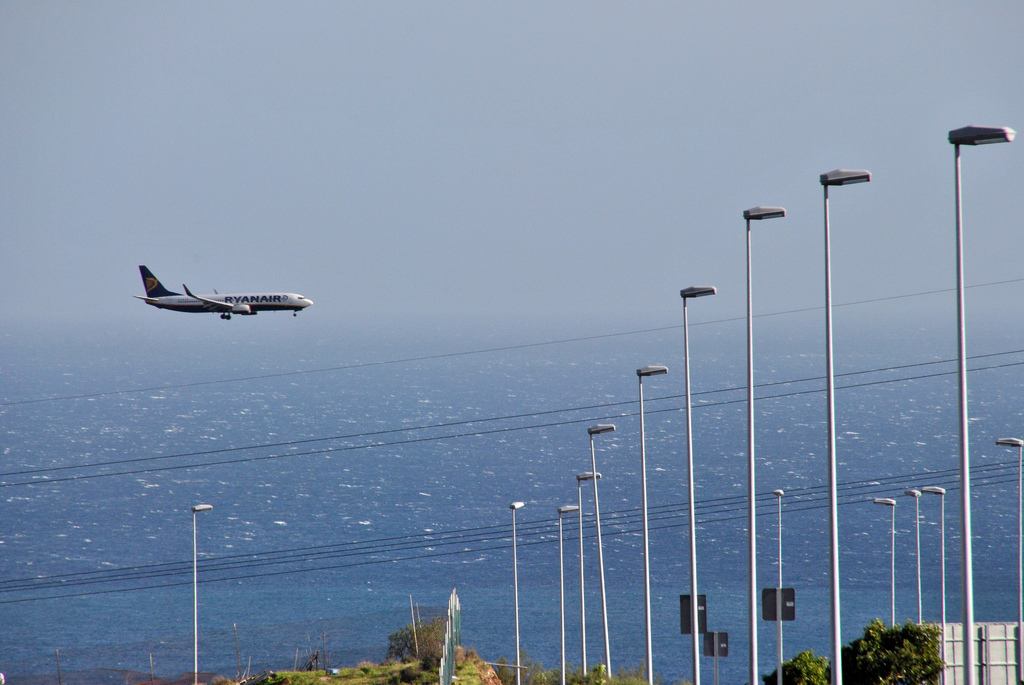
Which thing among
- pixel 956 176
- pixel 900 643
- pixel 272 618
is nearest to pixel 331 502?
pixel 272 618

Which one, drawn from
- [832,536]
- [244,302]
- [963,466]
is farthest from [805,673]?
[244,302]

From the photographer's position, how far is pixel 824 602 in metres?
116

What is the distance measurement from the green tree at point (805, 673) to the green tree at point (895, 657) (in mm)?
1045

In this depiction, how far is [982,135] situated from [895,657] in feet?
68.6

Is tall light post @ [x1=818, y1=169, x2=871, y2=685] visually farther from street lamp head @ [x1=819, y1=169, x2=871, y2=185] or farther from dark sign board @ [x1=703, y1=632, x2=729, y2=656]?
dark sign board @ [x1=703, y1=632, x2=729, y2=656]

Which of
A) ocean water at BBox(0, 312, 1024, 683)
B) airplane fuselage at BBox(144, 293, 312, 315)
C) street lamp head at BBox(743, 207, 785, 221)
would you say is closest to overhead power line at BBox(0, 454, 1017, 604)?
ocean water at BBox(0, 312, 1024, 683)

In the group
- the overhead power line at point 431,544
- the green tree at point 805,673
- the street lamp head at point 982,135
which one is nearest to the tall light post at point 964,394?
the street lamp head at point 982,135

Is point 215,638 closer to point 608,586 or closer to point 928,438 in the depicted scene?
point 608,586

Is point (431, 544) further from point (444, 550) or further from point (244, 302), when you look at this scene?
point (244, 302)

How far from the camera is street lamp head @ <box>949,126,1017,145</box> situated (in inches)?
752

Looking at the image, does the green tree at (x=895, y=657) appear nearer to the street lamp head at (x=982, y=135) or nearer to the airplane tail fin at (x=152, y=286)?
the street lamp head at (x=982, y=135)

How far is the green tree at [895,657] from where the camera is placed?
35.1m

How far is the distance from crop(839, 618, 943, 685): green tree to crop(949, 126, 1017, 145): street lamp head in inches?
812

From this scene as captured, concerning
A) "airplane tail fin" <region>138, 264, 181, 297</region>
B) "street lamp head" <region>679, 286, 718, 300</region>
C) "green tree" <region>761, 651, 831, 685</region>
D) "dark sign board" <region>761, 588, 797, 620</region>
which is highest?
"airplane tail fin" <region>138, 264, 181, 297</region>
